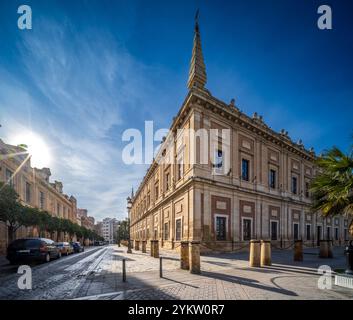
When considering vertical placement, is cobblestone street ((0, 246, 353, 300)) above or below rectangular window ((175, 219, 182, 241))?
above

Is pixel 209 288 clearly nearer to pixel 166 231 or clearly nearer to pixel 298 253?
pixel 298 253

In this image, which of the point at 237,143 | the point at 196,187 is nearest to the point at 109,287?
the point at 196,187

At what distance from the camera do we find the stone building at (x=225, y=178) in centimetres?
1886

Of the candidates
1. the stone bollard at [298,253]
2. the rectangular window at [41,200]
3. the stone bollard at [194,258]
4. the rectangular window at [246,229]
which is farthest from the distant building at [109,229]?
the stone bollard at [194,258]

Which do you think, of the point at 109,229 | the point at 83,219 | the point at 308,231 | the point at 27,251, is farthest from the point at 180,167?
the point at 109,229

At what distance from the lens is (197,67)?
797 inches

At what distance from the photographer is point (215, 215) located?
19219 mm

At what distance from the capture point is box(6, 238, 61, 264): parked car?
12.1 meters

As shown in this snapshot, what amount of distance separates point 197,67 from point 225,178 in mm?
9686

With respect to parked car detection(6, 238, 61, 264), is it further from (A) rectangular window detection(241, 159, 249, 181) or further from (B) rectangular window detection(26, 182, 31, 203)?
(B) rectangular window detection(26, 182, 31, 203)

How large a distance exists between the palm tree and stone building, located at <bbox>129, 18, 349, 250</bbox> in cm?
1085

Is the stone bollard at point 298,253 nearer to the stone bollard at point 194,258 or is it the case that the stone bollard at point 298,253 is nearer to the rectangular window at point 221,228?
the rectangular window at point 221,228

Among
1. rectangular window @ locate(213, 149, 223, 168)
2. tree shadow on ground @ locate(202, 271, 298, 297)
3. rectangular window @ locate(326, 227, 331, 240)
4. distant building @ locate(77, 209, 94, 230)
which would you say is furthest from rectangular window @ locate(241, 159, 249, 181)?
distant building @ locate(77, 209, 94, 230)
